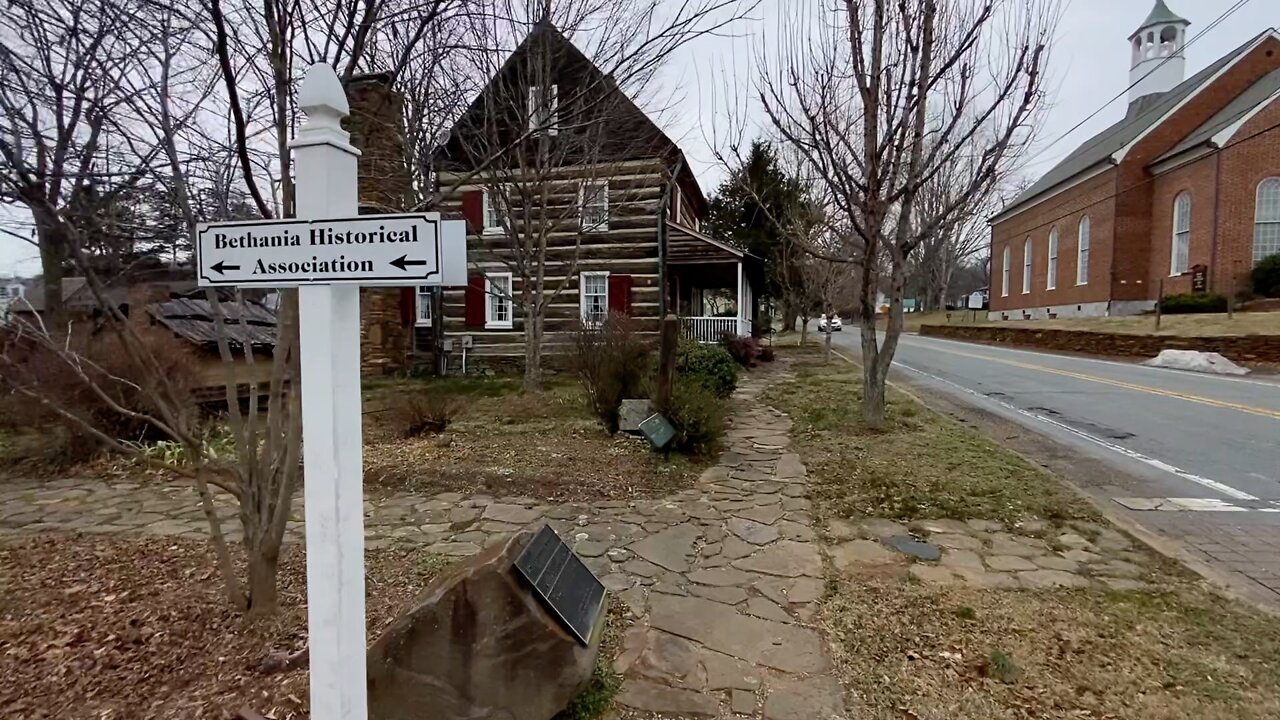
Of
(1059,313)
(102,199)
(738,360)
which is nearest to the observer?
(102,199)

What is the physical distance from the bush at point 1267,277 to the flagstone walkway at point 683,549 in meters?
28.2

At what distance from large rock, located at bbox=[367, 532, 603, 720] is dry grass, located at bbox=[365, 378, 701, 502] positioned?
289 centimetres

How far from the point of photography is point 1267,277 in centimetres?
2345

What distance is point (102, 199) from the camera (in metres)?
3.14

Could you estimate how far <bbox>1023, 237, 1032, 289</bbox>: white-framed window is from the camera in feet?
132

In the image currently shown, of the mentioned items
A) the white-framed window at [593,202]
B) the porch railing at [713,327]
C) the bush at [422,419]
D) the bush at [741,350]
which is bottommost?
the bush at [422,419]

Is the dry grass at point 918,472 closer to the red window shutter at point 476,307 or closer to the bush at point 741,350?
the bush at point 741,350

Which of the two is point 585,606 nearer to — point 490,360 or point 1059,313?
point 490,360

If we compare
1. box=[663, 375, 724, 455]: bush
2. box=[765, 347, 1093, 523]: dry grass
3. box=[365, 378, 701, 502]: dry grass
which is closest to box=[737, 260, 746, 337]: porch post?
box=[765, 347, 1093, 523]: dry grass

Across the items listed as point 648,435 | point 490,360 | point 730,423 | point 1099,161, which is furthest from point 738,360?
point 1099,161

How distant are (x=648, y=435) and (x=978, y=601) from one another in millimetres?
3465

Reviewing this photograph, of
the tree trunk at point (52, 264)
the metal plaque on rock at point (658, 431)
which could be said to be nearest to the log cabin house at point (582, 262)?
the metal plaque on rock at point (658, 431)

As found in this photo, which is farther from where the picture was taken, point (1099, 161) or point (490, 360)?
point (1099, 161)

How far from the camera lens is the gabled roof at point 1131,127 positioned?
95.0 ft
